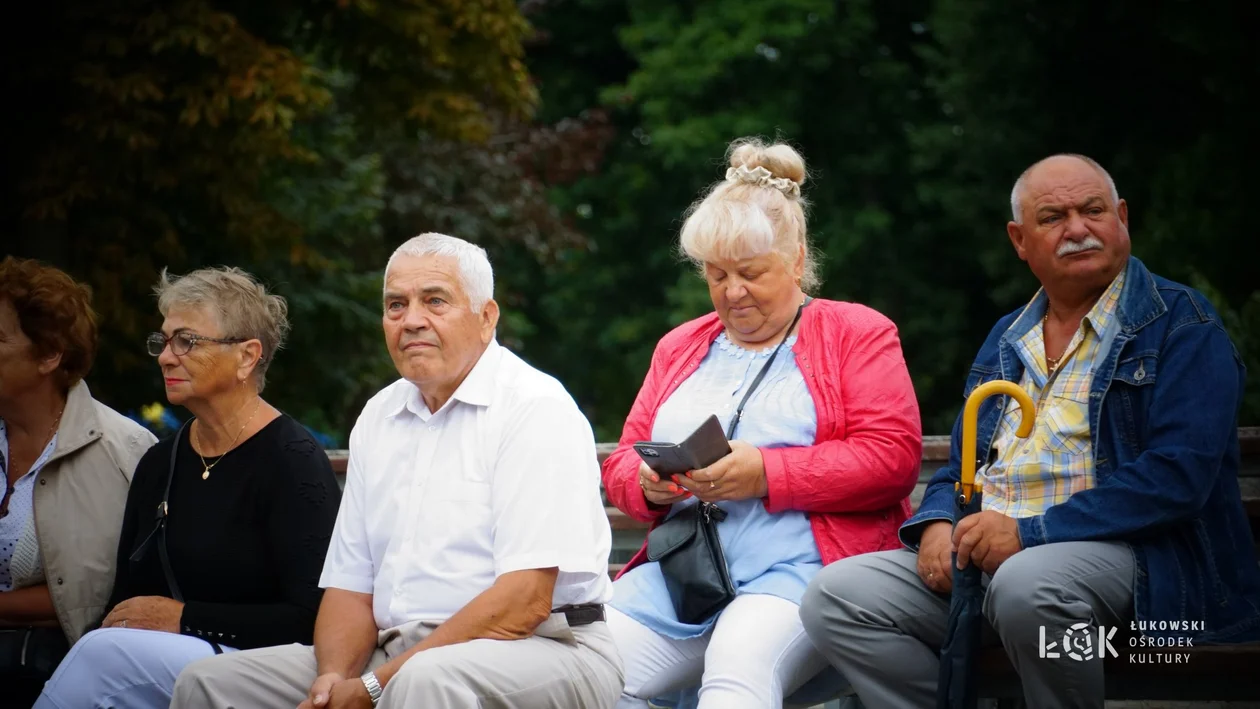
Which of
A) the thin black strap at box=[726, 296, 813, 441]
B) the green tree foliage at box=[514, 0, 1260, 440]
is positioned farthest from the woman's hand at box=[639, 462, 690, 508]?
the green tree foliage at box=[514, 0, 1260, 440]

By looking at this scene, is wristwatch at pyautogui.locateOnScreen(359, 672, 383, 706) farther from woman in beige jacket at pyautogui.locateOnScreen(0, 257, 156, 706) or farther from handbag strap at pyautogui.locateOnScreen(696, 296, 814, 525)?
woman in beige jacket at pyautogui.locateOnScreen(0, 257, 156, 706)

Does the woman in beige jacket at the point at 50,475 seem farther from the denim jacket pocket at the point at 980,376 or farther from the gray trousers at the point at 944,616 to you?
the denim jacket pocket at the point at 980,376

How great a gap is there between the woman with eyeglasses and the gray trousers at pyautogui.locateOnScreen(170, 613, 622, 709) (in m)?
0.31

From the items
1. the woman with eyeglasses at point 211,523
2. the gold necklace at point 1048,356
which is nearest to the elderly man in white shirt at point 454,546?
the woman with eyeglasses at point 211,523

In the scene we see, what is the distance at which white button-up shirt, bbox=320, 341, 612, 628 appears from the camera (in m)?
3.44

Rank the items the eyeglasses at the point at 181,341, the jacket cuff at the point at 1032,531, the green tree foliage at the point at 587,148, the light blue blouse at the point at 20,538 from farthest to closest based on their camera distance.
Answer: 1. the green tree foliage at the point at 587,148
2. the light blue blouse at the point at 20,538
3. the eyeglasses at the point at 181,341
4. the jacket cuff at the point at 1032,531

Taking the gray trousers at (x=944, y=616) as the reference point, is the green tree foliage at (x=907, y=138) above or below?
above

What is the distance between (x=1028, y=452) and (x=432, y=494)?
1510mm

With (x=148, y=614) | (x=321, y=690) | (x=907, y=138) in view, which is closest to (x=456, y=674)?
(x=321, y=690)

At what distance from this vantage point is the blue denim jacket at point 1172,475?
344 cm

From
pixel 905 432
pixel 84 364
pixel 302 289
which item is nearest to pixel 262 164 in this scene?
pixel 302 289

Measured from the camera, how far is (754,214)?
4.13 meters

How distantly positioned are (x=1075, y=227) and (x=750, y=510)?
1.14 metres

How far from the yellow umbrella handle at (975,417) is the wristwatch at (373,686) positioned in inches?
58.8
